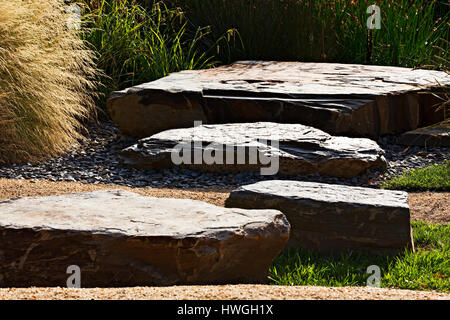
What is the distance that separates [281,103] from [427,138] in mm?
1343

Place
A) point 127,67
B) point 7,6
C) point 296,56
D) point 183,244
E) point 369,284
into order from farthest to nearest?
point 296,56, point 127,67, point 7,6, point 369,284, point 183,244

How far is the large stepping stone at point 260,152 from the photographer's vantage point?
5395 mm

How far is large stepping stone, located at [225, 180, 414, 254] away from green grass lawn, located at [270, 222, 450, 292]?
0.06 m

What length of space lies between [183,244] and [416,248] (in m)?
1.63

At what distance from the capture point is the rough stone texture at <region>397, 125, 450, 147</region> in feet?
20.7

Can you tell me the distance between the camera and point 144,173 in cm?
561

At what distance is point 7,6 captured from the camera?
5863 millimetres

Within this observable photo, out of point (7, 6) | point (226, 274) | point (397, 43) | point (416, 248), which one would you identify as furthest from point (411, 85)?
point (226, 274)

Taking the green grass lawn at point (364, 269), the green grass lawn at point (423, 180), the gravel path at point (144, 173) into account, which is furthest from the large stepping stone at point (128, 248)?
the green grass lawn at point (423, 180)

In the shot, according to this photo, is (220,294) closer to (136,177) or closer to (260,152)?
(260,152)

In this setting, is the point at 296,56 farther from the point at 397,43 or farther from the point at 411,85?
the point at 411,85

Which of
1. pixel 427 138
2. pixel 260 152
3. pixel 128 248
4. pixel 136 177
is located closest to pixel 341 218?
pixel 128 248

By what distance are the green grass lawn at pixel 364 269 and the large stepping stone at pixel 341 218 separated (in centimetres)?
6

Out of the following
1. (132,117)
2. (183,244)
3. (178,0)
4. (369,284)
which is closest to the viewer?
(183,244)
